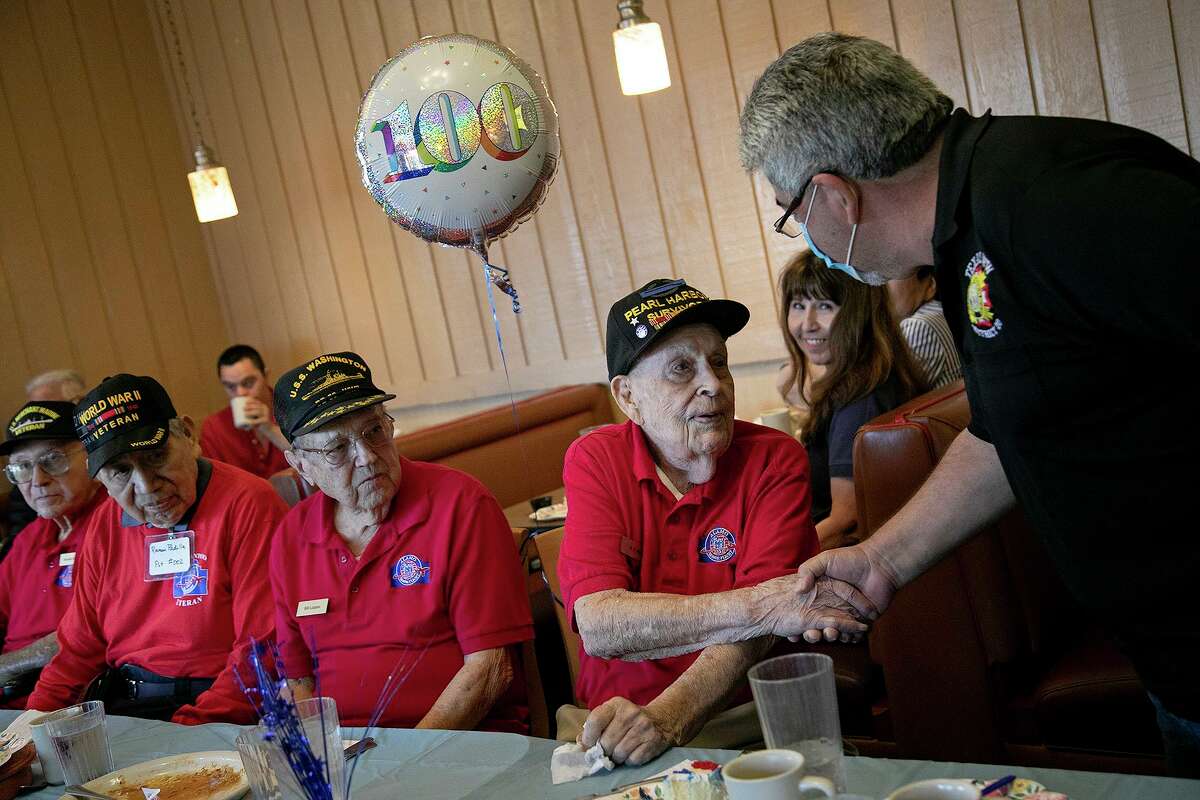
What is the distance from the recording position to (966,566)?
2467mm

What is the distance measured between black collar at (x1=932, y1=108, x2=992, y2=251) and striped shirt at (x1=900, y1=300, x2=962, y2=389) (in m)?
1.83

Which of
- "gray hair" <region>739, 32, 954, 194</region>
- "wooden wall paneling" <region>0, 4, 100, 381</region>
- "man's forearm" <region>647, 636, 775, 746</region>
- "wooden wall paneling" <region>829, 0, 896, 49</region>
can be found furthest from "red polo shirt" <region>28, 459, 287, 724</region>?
"wooden wall paneling" <region>0, 4, 100, 381</region>

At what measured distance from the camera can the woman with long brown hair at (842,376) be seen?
117 inches

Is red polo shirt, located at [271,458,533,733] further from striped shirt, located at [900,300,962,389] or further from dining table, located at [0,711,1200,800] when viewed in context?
striped shirt, located at [900,300,962,389]

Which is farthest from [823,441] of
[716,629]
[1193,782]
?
[1193,782]

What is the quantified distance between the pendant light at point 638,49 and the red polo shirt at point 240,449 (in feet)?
9.11

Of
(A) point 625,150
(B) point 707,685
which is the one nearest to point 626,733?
(B) point 707,685

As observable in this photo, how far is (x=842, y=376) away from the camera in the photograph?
10.0 ft

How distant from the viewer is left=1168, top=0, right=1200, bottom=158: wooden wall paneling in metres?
3.57

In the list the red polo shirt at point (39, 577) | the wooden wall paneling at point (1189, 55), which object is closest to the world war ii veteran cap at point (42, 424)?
the red polo shirt at point (39, 577)

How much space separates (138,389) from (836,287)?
1971 millimetres

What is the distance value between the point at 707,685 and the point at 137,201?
5.79 metres

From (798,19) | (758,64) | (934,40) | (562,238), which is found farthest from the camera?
(562,238)

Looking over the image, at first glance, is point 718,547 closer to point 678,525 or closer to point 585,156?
point 678,525
